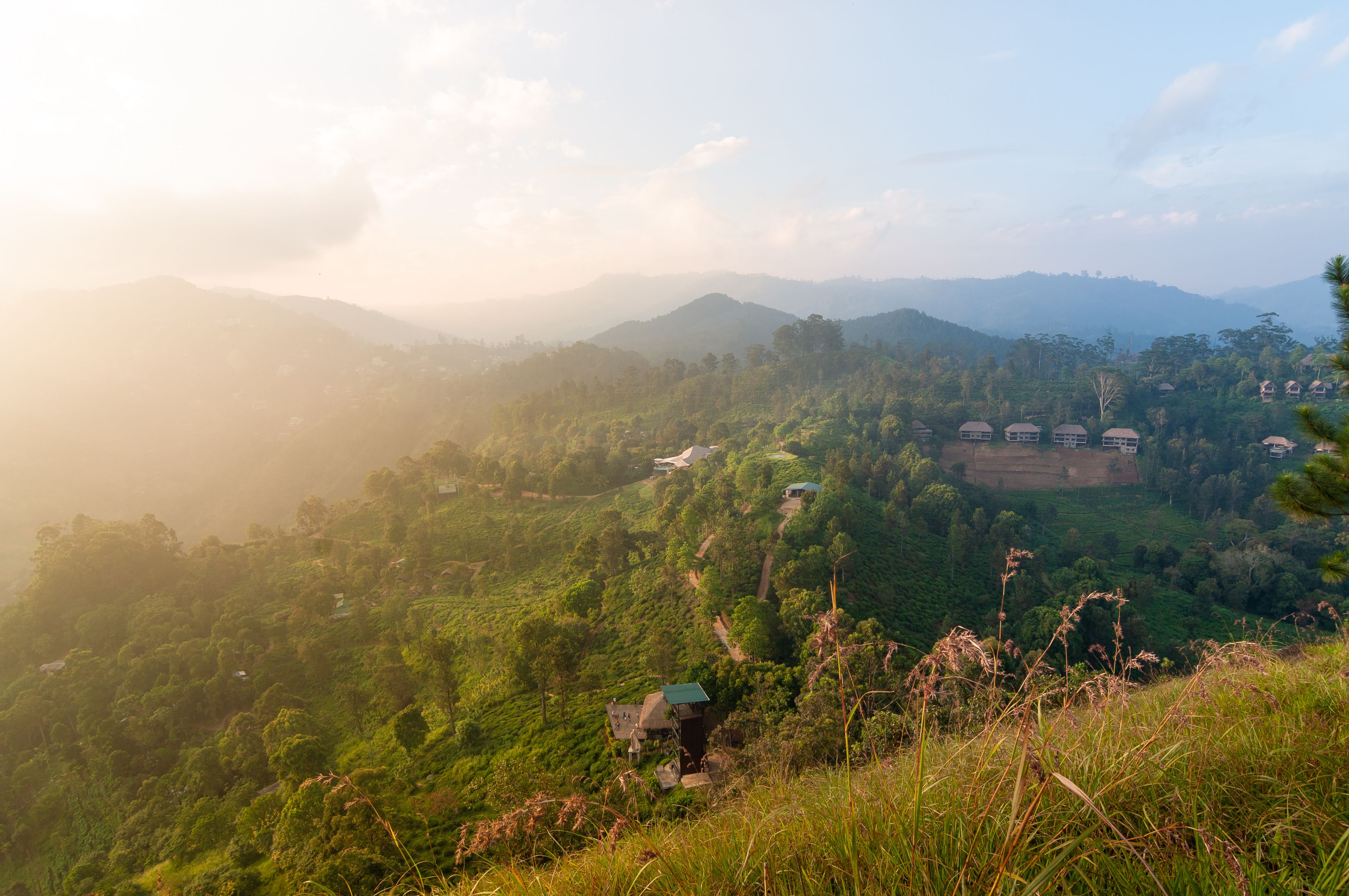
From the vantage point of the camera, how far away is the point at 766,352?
6038cm

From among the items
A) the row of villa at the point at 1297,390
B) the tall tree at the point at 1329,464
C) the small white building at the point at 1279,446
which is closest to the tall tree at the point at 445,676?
the tall tree at the point at 1329,464

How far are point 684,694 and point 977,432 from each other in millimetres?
39388

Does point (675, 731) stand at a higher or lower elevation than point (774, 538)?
lower

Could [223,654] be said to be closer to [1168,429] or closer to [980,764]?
[980,764]

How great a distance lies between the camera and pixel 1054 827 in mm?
1724

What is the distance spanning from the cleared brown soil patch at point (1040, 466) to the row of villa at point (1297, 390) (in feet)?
51.6

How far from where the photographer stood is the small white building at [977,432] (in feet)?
136

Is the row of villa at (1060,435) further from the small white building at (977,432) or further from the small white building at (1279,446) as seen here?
the small white building at (1279,446)

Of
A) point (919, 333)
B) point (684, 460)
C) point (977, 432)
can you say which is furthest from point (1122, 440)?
point (919, 333)

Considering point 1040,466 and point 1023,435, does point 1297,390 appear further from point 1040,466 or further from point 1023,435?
point 1040,466

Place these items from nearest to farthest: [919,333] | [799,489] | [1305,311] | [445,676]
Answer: [445,676] → [799,489] → [919,333] → [1305,311]

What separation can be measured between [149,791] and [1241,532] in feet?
149

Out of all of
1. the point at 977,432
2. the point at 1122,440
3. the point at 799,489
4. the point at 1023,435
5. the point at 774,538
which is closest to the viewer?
the point at 774,538

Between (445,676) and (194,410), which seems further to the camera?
(194,410)
